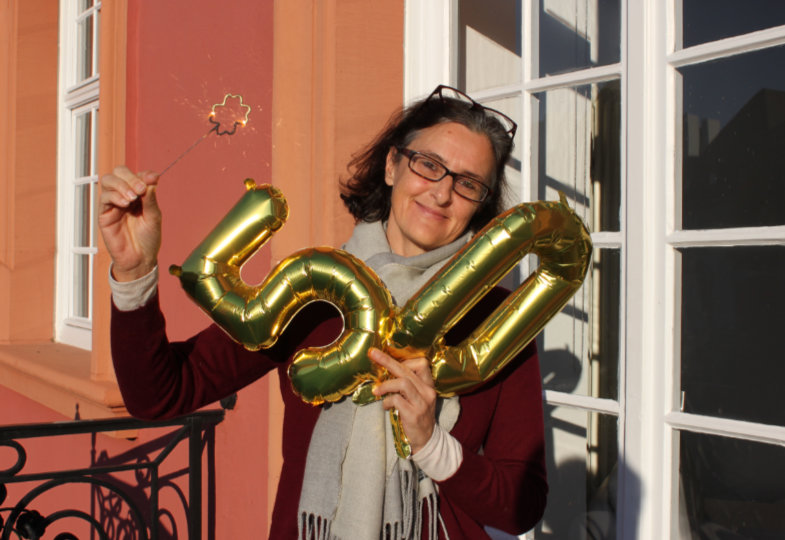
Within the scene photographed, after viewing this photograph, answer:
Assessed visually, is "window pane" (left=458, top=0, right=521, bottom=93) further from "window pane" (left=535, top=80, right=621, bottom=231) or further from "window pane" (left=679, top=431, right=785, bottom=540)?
"window pane" (left=679, top=431, right=785, bottom=540)

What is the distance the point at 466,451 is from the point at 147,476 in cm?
243

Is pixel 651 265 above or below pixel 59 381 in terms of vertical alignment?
above

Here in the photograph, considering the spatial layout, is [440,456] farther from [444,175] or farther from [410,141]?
[410,141]

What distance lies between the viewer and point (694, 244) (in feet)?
5.45

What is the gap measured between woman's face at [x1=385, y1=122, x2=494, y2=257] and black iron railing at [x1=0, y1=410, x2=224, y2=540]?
1331mm

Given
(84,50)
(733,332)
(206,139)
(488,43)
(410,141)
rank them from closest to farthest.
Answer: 1. (410,141)
2. (733,332)
3. (488,43)
4. (206,139)
5. (84,50)

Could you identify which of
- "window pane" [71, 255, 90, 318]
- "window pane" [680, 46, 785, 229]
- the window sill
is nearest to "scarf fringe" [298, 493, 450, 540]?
"window pane" [680, 46, 785, 229]

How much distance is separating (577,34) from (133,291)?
145 centimetres

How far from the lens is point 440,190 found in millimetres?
1348

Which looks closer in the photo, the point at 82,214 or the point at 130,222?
the point at 130,222

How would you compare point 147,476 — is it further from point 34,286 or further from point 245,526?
point 34,286

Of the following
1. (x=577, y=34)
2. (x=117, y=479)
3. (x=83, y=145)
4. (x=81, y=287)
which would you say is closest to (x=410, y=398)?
(x=577, y=34)

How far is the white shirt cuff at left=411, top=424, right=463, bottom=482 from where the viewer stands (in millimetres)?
1125

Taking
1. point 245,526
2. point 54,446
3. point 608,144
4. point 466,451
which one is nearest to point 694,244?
point 608,144
